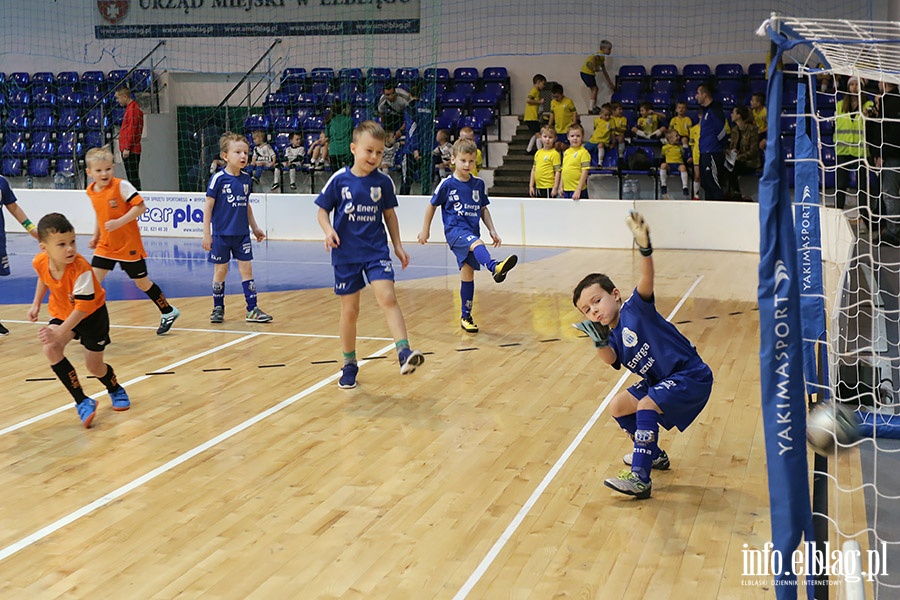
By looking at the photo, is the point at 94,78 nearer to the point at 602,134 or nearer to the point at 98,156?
the point at 602,134

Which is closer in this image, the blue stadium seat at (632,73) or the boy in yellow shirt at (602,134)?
the boy in yellow shirt at (602,134)

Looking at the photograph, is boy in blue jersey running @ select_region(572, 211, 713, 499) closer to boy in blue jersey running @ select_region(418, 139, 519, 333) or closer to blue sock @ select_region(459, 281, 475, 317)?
boy in blue jersey running @ select_region(418, 139, 519, 333)

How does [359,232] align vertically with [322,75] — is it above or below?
below

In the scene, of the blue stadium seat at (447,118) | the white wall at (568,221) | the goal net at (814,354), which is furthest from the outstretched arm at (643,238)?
the blue stadium seat at (447,118)

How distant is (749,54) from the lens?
57.5 ft

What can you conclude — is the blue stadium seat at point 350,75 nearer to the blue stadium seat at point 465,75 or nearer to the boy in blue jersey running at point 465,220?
the blue stadium seat at point 465,75

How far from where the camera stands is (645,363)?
179 inches

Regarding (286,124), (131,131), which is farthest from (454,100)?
(131,131)

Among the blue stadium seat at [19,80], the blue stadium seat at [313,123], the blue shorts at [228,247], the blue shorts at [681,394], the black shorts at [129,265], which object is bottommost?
the blue shorts at [681,394]

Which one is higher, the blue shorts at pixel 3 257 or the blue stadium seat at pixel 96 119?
the blue stadium seat at pixel 96 119

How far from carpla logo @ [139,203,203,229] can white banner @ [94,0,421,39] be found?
524 centimetres

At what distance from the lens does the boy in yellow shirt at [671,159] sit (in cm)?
1545

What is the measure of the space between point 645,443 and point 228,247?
5.28m

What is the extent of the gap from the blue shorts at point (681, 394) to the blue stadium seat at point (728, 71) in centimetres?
1387
